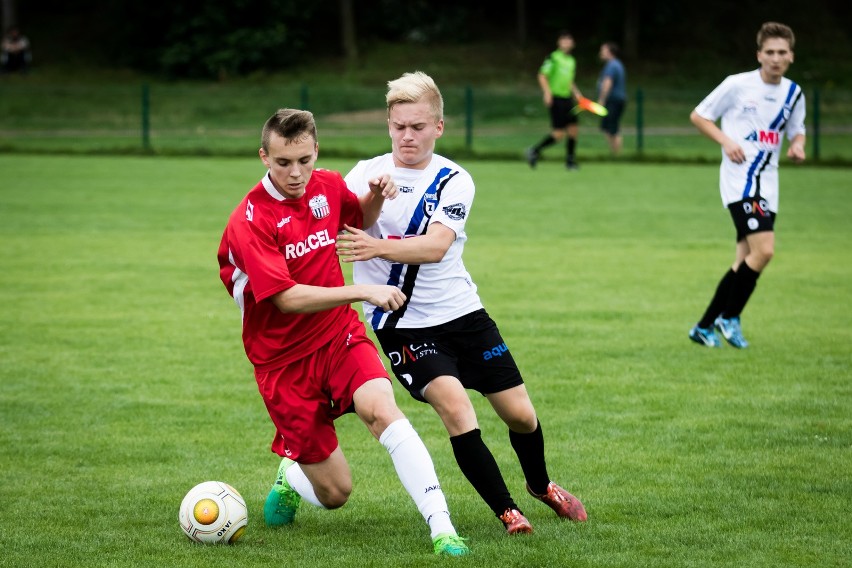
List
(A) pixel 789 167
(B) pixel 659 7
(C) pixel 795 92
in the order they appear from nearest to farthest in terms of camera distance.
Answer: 1. (C) pixel 795 92
2. (A) pixel 789 167
3. (B) pixel 659 7

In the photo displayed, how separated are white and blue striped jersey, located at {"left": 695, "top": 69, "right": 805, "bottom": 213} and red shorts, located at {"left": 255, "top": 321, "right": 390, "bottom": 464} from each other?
4.77 meters

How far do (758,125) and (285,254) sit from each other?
5131mm

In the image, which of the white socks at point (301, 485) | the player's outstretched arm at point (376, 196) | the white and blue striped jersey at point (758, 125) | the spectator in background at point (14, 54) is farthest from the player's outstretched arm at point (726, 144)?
the spectator in background at point (14, 54)

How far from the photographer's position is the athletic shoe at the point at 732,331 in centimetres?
864

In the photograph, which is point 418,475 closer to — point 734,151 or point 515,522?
point 515,522

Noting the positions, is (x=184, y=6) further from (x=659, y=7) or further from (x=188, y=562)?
(x=188, y=562)

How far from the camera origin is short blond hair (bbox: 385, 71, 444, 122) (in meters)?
4.76

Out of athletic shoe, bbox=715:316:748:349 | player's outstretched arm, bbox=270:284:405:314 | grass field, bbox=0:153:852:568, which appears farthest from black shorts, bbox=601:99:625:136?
player's outstretched arm, bbox=270:284:405:314

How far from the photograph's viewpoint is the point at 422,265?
195 inches

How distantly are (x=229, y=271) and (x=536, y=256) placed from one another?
8497 millimetres

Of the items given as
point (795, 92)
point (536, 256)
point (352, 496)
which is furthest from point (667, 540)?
point (536, 256)

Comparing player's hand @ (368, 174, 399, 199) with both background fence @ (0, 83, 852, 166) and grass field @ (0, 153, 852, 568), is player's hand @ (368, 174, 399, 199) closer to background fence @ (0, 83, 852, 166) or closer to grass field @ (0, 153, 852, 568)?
grass field @ (0, 153, 852, 568)

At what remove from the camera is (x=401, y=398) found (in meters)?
7.42

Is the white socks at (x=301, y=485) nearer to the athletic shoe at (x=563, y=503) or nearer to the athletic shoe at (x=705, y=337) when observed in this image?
the athletic shoe at (x=563, y=503)
